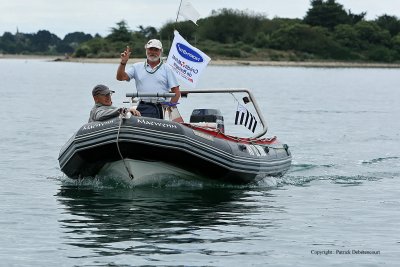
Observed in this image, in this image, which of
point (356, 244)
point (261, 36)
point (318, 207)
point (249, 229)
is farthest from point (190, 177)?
point (261, 36)

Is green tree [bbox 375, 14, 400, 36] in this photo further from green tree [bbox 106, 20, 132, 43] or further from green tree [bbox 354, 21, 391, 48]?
green tree [bbox 106, 20, 132, 43]

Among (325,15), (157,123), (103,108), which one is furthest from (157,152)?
(325,15)

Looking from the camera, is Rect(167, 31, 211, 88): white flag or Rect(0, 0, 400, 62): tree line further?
Rect(0, 0, 400, 62): tree line

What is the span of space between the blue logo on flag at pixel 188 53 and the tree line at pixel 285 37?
323 feet

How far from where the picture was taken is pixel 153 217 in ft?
44.2

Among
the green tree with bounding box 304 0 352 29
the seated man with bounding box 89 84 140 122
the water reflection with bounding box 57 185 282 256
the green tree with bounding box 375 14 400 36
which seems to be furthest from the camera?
the green tree with bounding box 375 14 400 36

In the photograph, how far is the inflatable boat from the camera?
14492 mm

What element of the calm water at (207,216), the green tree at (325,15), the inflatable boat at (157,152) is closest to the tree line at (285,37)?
the green tree at (325,15)

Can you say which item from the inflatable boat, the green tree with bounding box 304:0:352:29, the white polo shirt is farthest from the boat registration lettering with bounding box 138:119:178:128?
the green tree with bounding box 304:0:352:29

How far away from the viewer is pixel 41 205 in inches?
570

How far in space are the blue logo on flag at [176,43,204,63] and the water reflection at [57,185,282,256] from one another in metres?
2.19

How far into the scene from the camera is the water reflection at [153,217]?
39.0 ft

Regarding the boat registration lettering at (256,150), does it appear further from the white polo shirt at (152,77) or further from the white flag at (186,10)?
the white flag at (186,10)

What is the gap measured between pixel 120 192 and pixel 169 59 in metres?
2.61
